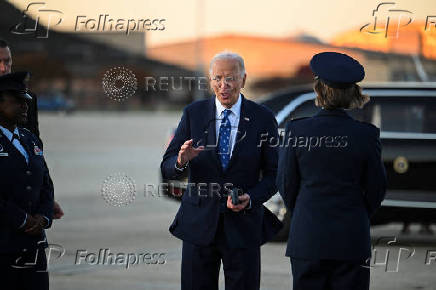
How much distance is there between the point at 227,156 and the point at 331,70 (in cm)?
89

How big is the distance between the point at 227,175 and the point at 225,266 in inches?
18.7

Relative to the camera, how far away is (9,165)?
17.0 ft

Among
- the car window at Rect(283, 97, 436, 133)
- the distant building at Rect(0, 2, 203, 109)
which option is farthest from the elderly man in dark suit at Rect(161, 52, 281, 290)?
the distant building at Rect(0, 2, 203, 109)

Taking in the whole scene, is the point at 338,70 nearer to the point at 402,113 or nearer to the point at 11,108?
the point at 11,108

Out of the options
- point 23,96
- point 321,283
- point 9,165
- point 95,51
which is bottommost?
point 321,283

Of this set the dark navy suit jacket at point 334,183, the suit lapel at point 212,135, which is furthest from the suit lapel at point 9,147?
the dark navy suit jacket at point 334,183

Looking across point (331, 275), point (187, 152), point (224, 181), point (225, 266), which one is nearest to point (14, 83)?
point (187, 152)

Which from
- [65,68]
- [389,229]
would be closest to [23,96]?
[389,229]

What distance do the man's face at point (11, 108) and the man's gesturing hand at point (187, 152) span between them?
0.86 metres

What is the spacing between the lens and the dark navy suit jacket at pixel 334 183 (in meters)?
4.76

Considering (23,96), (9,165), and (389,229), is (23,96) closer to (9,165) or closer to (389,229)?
(9,165)

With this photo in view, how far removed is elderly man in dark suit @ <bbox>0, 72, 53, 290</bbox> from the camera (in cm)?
512

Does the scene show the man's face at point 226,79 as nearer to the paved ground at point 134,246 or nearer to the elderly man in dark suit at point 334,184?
the elderly man in dark suit at point 334,184

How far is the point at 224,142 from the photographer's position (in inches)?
213
